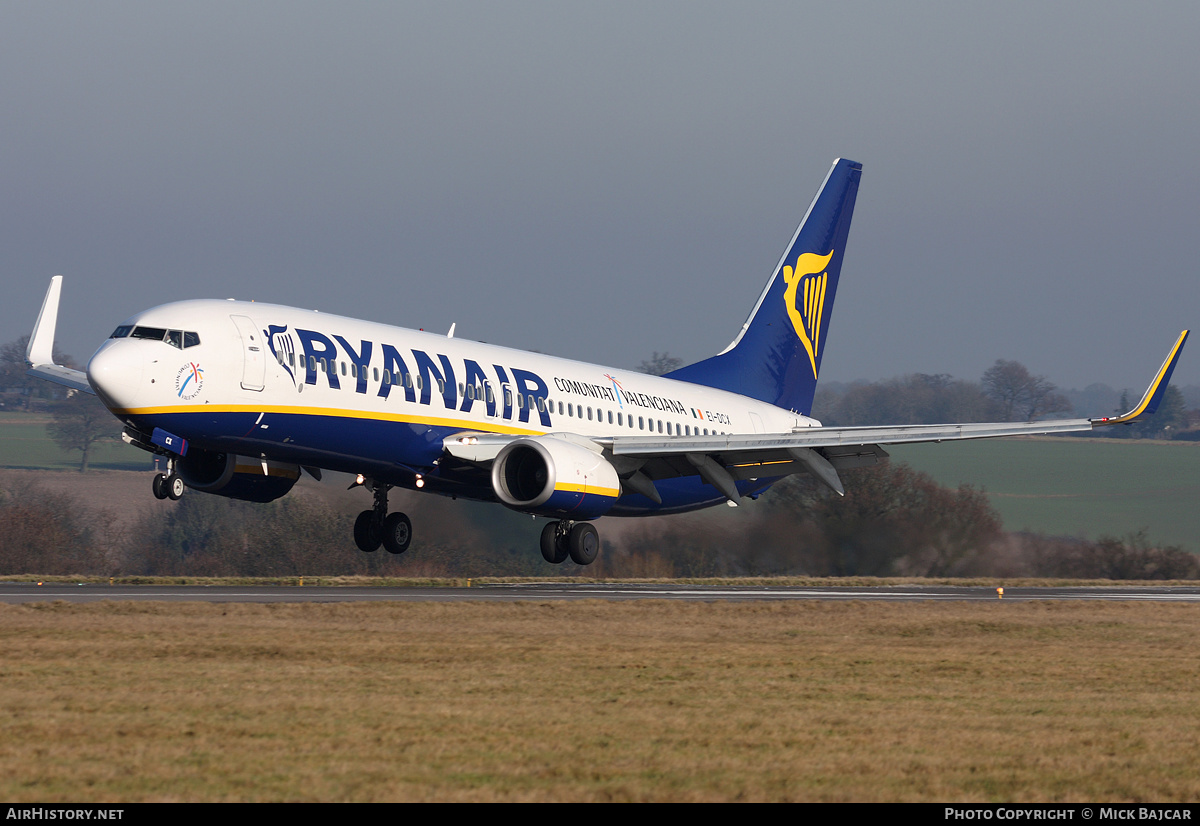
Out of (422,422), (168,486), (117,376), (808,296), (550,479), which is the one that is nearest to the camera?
(117,376)

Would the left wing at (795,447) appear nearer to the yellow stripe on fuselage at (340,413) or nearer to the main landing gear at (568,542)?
the main landing gear at (568,542)

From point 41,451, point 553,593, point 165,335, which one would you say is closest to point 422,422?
point 165,335

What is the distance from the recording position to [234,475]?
3216cm

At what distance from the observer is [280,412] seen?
27516mm

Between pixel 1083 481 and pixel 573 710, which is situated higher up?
pixel 1083 481

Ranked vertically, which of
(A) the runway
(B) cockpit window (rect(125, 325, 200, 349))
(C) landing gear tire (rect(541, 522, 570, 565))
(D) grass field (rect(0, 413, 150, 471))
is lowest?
(A) the runway

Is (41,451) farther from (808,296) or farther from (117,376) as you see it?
(117,376)

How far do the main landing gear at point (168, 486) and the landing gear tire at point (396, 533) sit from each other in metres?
8.24

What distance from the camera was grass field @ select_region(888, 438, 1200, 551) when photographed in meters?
67.3

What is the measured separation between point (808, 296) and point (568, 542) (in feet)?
56.9

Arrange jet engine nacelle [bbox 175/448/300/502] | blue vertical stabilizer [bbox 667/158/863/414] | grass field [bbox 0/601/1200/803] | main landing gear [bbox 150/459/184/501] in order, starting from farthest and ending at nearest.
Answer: blue vertical stabilizer [bbox 667/158/863/414]
jet engine nacelle [bbox 175/448/300/502]
main landing gear [bbox 150/459/184/501]
grass field [bbox 0/601/1200/803]

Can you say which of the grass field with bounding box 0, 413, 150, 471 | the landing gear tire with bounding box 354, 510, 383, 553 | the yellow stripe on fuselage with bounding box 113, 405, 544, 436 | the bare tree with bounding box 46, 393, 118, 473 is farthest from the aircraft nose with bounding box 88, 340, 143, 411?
the bare tree with bounding box 46, 393, 118, 473

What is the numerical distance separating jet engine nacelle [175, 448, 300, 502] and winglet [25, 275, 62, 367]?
4.19 metres

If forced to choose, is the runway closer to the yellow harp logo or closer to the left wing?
the left wing
